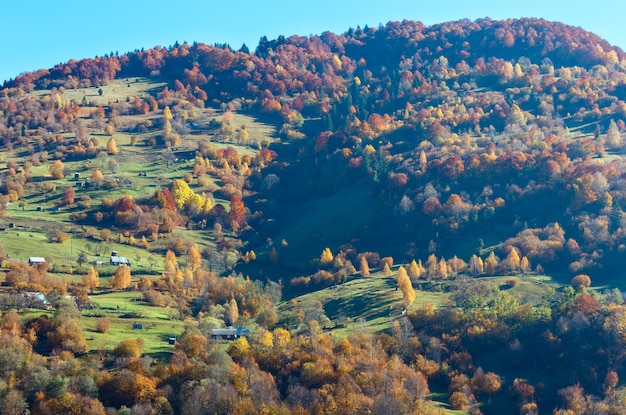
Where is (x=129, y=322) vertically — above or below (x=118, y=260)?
below

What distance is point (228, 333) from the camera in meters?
123

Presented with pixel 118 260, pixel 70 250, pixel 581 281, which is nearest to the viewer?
pixel 581 281

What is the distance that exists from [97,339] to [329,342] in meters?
36.8

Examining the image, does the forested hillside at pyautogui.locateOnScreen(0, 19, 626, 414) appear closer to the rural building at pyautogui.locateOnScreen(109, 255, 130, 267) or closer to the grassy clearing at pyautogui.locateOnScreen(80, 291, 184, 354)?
the grassy clearing at pyautogui.locateOnScreen(80, 291, 184, 354)

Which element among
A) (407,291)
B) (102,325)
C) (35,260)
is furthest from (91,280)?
(407,291)

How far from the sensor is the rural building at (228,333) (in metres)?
122

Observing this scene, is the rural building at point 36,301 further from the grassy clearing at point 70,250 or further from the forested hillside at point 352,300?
the grassy clearing at point 70,250

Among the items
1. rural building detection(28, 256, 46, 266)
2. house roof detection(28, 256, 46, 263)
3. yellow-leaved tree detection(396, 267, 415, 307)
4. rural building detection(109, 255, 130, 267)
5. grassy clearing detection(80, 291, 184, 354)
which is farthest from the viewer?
rural building detection(109, 255, 130, 267)

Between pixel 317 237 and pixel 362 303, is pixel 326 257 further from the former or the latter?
pixel 362 303

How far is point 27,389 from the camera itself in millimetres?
93438

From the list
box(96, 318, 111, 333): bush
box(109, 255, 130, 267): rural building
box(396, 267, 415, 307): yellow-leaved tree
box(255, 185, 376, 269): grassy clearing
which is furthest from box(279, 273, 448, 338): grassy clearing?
A: box(96, 318, 111, 333): bush

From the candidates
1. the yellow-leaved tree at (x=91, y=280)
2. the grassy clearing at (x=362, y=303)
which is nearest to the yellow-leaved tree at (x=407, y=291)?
the grassy clearing at (x=362, y=303)

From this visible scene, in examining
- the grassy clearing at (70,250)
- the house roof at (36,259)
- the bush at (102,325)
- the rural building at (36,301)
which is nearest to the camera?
the bush at (102,325)

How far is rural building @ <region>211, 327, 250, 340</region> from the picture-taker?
121625 mm
